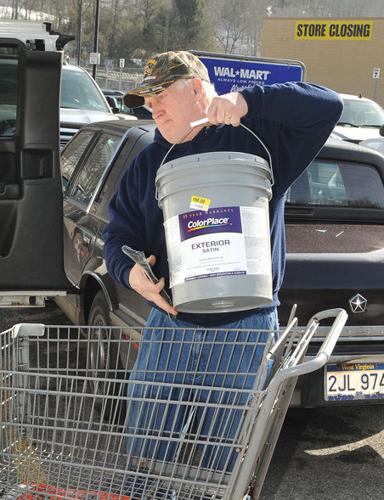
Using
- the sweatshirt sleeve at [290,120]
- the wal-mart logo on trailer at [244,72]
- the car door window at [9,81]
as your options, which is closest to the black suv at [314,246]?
the car door window at [9,81]

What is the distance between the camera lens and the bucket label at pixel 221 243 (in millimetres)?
2354

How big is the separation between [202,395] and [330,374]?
1.41m

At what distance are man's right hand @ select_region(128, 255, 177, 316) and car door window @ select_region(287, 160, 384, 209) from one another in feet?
7.70

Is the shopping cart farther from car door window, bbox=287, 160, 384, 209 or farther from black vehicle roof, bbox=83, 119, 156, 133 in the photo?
black vehicle roof, bbox=83, 119, 156, 133

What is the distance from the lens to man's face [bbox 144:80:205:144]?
8.63 feet

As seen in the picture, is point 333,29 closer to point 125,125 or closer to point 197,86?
point 125,125

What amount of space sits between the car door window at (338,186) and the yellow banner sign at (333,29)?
4607 cm

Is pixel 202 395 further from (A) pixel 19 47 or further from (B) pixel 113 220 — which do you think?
(A) pixel 19 47

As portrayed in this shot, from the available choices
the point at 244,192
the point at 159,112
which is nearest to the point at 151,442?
the point at 244,192

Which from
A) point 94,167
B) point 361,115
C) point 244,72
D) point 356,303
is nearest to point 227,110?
point 356,303

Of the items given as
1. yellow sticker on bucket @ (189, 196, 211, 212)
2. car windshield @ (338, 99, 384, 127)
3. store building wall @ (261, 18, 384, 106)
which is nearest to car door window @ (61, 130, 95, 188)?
yellow sticker on bucket @ (189, 196, 211, 212)

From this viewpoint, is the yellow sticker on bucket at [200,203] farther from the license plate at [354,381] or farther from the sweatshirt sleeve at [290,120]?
the license plate at [354,381]

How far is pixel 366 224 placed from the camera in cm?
499

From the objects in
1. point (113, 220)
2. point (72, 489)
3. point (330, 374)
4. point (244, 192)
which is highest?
point (244, 192)
